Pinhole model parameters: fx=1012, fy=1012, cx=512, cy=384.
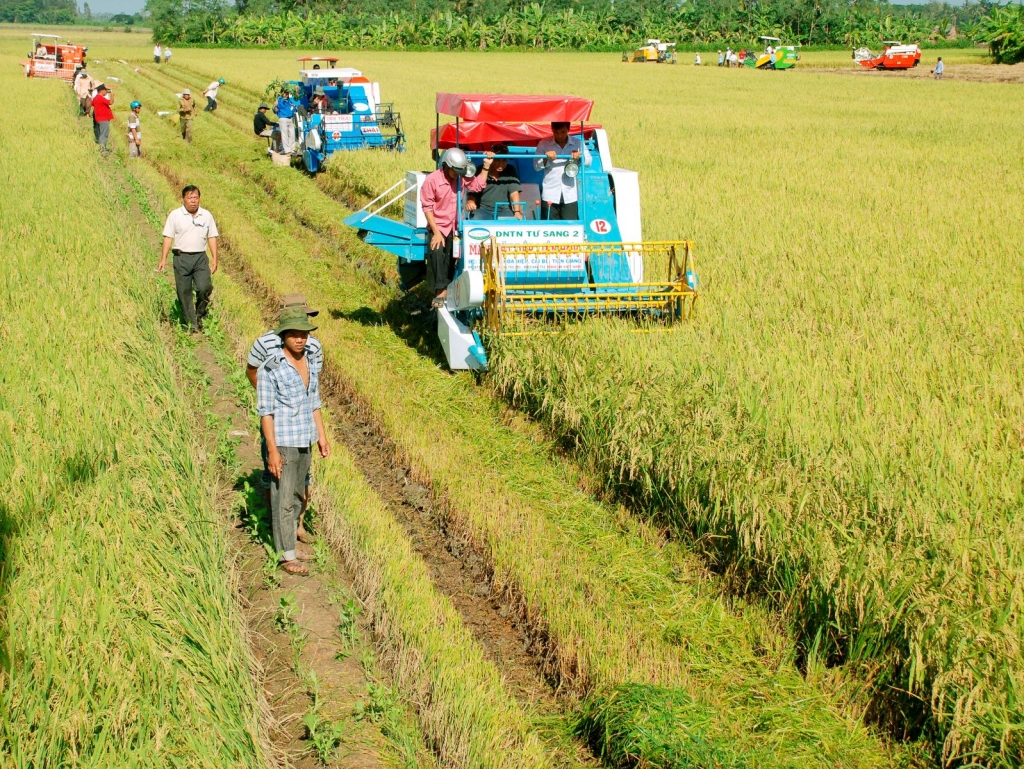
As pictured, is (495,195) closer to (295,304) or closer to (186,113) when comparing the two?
(295,304)

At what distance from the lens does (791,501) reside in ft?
17.4

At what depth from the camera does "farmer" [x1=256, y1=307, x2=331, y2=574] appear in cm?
573

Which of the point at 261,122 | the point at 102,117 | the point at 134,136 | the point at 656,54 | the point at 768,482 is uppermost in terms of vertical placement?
the point at 656,54

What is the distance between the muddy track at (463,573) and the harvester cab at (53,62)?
3920 cm

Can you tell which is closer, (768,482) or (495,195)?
→ (768,482)

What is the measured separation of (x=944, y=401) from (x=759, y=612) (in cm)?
223

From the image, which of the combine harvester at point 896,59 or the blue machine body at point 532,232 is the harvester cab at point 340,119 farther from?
the combine harvester at point 896,59

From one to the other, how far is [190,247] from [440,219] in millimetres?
2549

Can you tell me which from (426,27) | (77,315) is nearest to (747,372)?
(77,315)

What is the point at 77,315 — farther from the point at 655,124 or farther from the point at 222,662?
the point at 655,124

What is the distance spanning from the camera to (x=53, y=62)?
42.2m

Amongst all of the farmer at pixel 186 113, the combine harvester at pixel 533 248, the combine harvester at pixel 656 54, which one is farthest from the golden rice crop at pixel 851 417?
the combine harvester at pixel 656 54

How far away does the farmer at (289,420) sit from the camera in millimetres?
5727

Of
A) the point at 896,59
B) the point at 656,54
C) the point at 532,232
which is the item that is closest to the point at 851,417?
the point at 532,232
